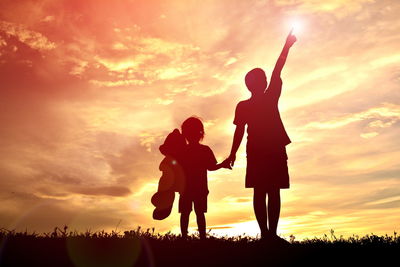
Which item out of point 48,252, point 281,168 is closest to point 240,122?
point 281,168

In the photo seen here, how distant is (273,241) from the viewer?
351 inches

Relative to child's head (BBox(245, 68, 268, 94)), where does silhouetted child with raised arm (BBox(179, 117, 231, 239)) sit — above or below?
below

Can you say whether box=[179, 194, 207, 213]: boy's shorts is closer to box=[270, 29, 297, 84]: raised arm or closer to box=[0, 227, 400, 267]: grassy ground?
box=[0, 227, 400, 267]: grassy ground

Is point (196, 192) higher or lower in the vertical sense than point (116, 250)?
higher

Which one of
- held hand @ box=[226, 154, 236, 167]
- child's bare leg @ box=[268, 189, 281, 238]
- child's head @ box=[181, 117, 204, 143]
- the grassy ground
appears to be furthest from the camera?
child's head @ box=[181, 117, 204, 143]

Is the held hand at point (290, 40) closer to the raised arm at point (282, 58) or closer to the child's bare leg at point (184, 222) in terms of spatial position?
the raised arm at point (282, 58)

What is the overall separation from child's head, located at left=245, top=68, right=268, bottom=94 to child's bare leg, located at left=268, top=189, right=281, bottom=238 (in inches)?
77.1

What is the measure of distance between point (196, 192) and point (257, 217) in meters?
2.11

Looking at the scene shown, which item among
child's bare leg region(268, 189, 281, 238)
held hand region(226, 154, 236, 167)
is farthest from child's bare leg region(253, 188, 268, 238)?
held hand region(226, 154, 236, 167)

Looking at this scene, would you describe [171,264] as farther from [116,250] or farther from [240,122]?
[240,122]

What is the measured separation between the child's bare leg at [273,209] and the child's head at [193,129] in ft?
9.01

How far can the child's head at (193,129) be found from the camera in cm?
1112

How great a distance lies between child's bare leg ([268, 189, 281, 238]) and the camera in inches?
353

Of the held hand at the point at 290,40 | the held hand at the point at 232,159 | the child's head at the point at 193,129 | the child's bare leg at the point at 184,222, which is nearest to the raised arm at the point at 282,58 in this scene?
the held hand at the point at 290,40
